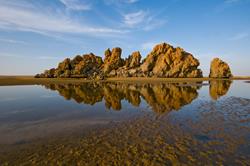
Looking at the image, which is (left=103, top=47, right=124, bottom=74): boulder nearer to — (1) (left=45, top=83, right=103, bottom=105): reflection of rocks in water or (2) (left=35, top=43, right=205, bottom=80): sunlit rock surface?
(2) (left=35, top=43, right=205, bottom=80): sunlit rock surface

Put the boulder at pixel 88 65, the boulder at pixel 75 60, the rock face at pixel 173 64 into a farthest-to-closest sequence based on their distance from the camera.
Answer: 1. the boulder at pixel 75 60
2. the boulder at pixel 88 65
3. the rock face at pixel 173 64

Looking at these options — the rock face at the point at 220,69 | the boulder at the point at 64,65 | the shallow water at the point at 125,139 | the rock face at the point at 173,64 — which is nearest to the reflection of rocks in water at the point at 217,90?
the shallow water at the point at 125,139

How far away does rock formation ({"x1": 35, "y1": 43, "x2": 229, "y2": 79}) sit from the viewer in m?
103

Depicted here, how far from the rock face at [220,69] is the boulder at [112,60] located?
67.1 meters

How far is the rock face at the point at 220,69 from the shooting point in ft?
363

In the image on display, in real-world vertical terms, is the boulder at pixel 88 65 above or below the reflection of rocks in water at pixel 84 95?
above

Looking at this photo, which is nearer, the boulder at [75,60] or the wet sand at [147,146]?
the wet sand at [147,146]

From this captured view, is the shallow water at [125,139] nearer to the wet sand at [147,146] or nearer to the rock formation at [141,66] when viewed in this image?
the wet sand at [147,146]

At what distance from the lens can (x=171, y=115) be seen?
631 inches

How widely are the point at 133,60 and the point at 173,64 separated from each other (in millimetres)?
29059

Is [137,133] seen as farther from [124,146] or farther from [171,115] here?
[171,115]

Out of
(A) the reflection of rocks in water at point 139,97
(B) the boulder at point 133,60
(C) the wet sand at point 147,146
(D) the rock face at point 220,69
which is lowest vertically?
(C) the wet sand at point 147,146

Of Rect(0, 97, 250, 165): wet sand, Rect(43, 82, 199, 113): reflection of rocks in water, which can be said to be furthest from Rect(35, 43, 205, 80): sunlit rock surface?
Rect(0, 97, 250, 165): wet sand

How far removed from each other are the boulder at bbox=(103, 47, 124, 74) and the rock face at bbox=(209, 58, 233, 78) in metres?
67.1
